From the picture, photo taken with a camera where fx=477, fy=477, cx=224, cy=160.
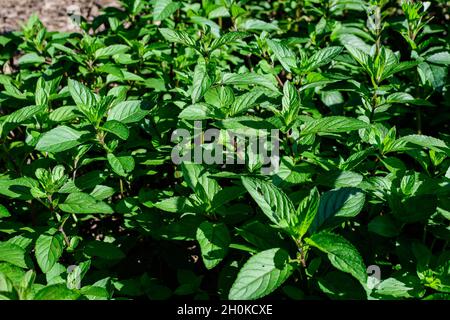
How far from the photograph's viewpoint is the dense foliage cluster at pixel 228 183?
1771 millimetres

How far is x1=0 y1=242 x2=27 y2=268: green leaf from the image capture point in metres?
1.94

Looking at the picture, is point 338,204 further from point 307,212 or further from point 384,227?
point 384,227

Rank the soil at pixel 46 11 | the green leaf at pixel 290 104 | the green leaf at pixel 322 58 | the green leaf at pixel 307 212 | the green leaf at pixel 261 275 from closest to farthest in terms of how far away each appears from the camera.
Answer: the green leaf at pixel 261 275
the green leaf at pixel 307 212
the green leaf at pixel 290 104
the green leaf at pixel 322 58
the soil at pixel 46 11

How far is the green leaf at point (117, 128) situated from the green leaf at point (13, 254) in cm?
63

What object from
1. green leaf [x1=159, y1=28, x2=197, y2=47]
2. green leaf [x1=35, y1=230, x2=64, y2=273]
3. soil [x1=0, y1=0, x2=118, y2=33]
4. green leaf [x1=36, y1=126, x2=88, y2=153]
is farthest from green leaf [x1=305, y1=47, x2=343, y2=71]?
soil [x1=0, y1=0, x2=118, y2=33]

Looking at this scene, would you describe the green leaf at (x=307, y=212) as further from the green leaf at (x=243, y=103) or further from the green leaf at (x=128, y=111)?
the green leaf at (x=128, y=111)

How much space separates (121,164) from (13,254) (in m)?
0.59

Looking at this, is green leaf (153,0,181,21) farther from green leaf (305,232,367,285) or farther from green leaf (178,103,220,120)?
green leaf (305,232,367,285)

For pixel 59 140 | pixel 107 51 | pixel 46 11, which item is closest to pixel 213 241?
pixel 59 140

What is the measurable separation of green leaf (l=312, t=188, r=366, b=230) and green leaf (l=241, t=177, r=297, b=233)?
120 millimetres

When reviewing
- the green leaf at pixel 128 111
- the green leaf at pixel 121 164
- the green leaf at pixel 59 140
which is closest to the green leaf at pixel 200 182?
the green leaf at pixel 121 164

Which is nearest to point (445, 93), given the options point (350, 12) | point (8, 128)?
point (350, 12)

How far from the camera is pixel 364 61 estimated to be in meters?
2.34

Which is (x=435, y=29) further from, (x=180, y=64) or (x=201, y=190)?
(x=201, y=190)
